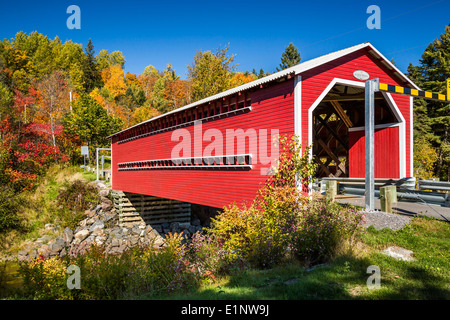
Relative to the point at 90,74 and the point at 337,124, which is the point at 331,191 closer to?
the point at 337,124

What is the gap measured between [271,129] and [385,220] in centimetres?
393

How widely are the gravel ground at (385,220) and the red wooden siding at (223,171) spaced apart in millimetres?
2999

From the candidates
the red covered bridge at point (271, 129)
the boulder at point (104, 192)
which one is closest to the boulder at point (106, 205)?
the boulder at point (104, 192)

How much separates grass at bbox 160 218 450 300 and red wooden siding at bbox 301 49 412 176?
3.68 metres

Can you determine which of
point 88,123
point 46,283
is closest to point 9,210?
point 88,123

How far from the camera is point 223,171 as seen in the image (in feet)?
37.7

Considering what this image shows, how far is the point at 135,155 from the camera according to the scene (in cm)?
1903

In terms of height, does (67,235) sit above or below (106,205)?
below

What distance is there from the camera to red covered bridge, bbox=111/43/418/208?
9.55 meters
